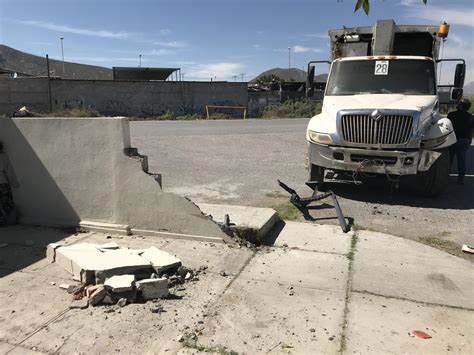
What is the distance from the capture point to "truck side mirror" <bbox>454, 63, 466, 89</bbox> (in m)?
9.48

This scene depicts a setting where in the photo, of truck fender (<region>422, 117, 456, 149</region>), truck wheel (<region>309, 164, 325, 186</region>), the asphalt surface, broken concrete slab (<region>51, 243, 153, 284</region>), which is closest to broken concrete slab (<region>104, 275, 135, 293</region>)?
broken concrete slab (<region>51, 243, 153, 284</region>)

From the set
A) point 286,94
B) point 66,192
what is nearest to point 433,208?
point 66,192

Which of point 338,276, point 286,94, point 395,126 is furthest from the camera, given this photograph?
point 286,94

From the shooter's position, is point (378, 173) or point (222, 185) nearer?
point (378, 173)

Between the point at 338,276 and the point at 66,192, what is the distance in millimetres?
3851

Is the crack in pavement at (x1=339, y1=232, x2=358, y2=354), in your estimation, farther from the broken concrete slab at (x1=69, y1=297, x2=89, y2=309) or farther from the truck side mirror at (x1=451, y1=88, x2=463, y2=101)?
the truck side mirror at (x1=451, y1=88, x2=463, y2=101)

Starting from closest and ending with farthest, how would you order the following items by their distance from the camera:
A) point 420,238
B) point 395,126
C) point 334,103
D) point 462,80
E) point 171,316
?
1. point 171,316
2. point 420,238
3. point 395,126
4. point 334,103
5. point 462,80

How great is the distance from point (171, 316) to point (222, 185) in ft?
16.4

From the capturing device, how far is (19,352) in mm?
3229

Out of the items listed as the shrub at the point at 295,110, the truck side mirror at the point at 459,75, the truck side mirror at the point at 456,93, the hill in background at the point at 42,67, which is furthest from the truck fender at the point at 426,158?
the hill in background at the point at 42,67

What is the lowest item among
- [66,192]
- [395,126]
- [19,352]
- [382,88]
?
[19,352]

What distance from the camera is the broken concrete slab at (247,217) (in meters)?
5.47

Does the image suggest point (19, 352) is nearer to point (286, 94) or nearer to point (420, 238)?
point (420, 238)

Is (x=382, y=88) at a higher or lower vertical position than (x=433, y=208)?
higher
